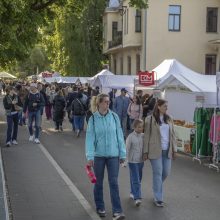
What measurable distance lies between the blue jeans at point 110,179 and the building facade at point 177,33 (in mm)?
29135

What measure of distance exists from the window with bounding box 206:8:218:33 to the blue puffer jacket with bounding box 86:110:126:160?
30.6m

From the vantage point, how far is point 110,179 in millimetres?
7680

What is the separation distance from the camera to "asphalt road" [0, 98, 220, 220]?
323 inches

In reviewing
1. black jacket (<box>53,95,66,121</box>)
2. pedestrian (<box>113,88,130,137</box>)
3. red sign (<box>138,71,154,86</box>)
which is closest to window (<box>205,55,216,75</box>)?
black jacket (<box>53,95,66,121</box>)

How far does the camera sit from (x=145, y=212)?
8.20m

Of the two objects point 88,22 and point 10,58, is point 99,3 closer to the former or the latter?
point 88,22

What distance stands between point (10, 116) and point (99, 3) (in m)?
32.0

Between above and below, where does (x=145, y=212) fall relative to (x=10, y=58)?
below

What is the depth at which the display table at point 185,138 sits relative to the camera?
15.5m

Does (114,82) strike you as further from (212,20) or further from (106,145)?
(106,145)

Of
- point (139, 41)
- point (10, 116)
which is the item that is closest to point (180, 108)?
point (10, 116)

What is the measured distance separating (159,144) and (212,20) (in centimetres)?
2989

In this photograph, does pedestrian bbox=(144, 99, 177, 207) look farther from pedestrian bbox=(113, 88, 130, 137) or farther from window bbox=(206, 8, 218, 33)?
window bbox=(206, 8, 218, 33)

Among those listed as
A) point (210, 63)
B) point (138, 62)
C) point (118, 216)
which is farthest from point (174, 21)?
point (118, 216)
